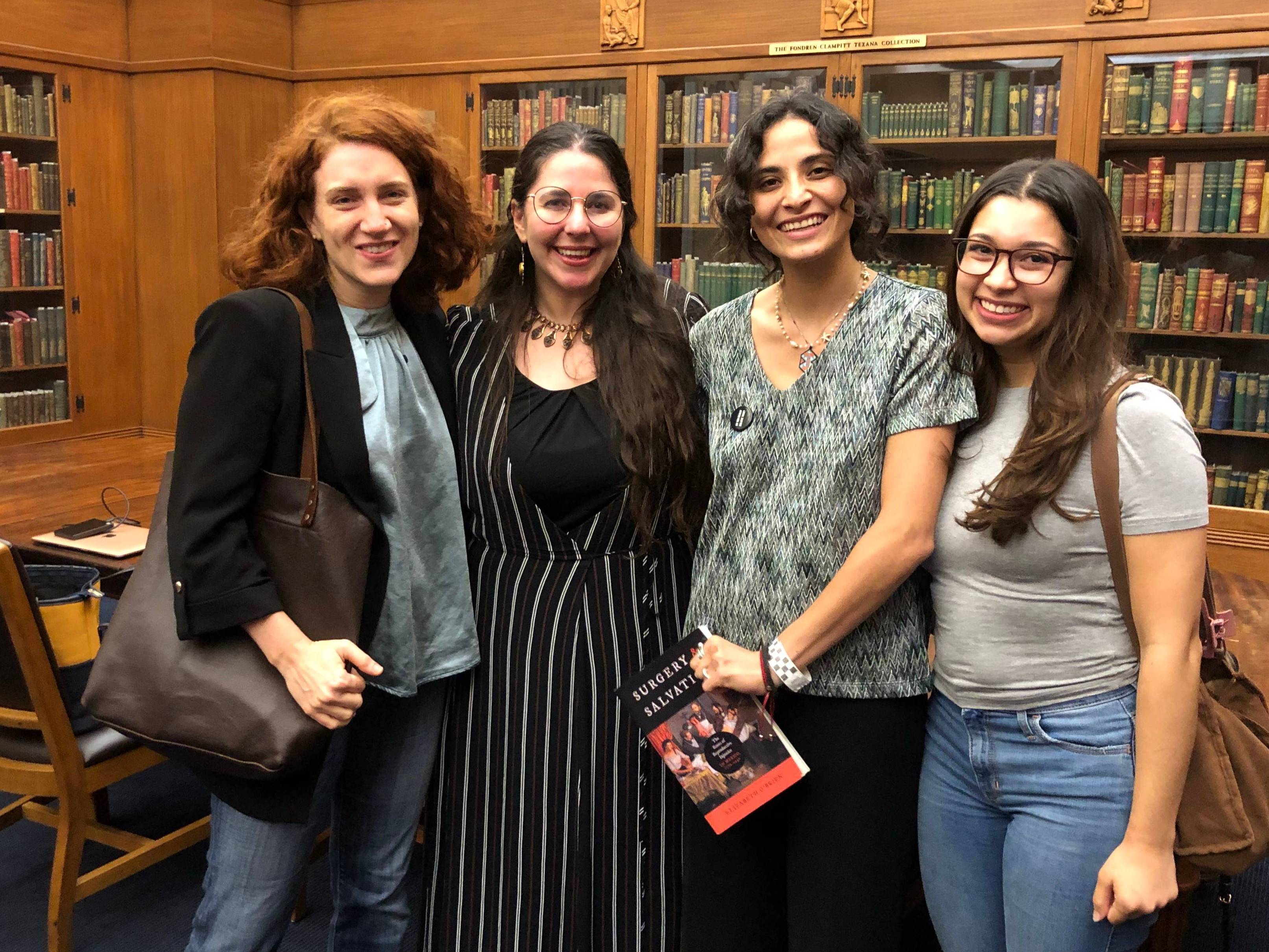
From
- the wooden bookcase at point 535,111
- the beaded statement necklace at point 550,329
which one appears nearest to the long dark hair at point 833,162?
the beaded statement necklace at point 550,329

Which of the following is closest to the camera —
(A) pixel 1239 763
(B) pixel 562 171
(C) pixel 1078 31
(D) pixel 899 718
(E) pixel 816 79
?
(A) pixel 1239 763

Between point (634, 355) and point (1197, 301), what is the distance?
3592mm

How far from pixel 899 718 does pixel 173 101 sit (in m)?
5.74

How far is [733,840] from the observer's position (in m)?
1.48

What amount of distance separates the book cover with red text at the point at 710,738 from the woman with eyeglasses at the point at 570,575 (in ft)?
0.69

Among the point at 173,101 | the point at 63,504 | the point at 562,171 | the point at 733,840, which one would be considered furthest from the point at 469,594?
the point at 173,101

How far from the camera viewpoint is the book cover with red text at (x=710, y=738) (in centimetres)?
140

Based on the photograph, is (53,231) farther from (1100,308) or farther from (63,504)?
(1100,308)

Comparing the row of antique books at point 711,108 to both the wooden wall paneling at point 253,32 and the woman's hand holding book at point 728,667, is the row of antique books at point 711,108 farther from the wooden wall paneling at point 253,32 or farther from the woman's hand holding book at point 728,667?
the woman's hand holding book at point 728,667

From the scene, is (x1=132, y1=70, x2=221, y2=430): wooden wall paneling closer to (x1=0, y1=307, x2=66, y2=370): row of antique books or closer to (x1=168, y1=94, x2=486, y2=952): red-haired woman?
(x1=0, y1=307, x2=66, y2=370): row of antique books

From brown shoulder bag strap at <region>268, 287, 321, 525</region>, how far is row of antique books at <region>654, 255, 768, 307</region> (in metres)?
3.73

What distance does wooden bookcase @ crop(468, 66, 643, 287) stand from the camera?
5.17 meters

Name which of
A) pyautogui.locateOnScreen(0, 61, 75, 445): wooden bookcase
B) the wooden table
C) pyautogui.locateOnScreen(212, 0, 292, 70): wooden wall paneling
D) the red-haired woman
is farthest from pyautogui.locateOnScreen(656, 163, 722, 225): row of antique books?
the red-haired woman

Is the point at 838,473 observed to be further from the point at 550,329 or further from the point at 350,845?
the point at 350,845
